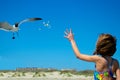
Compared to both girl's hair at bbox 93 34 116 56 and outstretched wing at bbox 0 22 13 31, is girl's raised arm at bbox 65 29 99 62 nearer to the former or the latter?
girl's hair at bbox 93 34 116 56

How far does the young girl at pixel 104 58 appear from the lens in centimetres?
588

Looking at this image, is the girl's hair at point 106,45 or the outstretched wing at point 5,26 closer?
the girl's hair at point 106,45

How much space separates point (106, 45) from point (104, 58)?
0.16 metres

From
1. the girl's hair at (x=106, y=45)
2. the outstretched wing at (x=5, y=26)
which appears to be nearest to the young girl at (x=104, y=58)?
the girl's hair at (x=106, y=45)

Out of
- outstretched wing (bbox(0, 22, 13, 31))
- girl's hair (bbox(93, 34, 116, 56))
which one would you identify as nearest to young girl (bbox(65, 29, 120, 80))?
girl's hair (bbox(93, 34, 116, 56))

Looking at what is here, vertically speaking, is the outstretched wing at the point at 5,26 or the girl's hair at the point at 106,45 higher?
the outstretched wing at the point at 5,26

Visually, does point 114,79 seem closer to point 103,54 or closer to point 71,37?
point 103,54

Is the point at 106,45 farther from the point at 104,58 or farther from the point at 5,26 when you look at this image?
the point at 5,26

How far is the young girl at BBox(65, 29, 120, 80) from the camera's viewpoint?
588cm

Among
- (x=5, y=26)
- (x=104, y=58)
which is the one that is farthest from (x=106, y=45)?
(x=5, y=26)

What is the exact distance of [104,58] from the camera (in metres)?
5.92

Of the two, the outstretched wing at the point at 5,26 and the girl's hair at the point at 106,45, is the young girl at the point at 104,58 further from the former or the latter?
the outstretched wing at the point at 5,26

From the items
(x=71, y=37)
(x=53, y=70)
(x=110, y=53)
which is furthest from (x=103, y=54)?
(x=53, y=70)

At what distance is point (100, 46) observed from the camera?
232 inches
